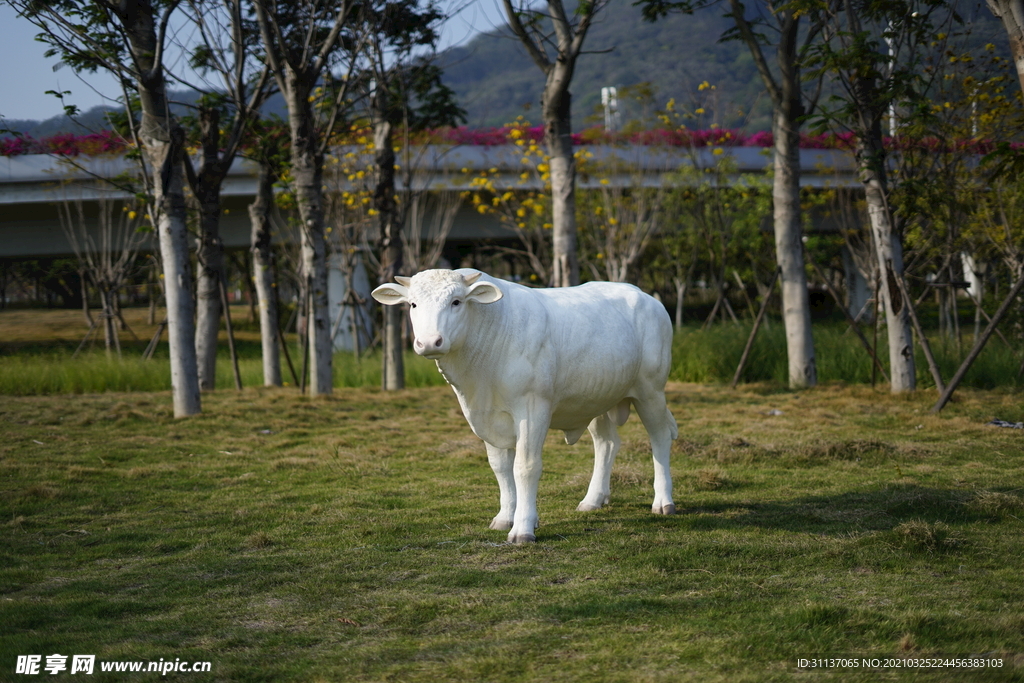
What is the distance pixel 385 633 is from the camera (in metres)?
3.79

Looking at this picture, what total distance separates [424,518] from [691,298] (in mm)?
33221

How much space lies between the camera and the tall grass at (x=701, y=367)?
12.4 m

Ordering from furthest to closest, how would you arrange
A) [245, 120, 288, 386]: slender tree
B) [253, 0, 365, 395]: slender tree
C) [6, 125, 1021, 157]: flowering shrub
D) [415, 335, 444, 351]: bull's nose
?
1. [6, 125, 1021, 157]: flowering shrub
2. [245, 120, 288, 386]: slender tree
3. [253, 0, 365, 395]: slender tree
4. [415, 335, 444, 351]: bull's nose

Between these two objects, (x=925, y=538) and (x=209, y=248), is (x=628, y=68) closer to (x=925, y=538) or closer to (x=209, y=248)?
(x=209, y=248)

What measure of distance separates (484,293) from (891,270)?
785cm

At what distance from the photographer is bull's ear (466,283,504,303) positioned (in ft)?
16.5

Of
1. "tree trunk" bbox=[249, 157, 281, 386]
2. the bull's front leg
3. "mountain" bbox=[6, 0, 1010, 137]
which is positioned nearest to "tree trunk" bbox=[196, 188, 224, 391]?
"tree trunk" bbox=[249, 157, 281, 386]

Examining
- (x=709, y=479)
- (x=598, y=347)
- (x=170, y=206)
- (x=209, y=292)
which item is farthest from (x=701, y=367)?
(x=598, y=347)

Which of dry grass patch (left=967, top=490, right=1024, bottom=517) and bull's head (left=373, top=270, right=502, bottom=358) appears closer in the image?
bull's head (left=373, top=270, right=502, bottom=358)

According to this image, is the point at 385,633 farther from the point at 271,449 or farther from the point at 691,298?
the point at 691,298

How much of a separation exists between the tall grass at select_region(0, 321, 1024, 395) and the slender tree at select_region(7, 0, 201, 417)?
15.1ft

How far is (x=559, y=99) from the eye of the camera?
36.3 ft

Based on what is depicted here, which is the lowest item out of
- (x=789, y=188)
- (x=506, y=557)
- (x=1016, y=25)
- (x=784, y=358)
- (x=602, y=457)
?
(x=784, y=358)

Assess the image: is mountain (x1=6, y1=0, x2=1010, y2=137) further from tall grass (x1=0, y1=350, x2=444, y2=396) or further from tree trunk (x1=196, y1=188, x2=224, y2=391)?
tree trunk (x1=196, y1=188, x2=224, y2=391)
